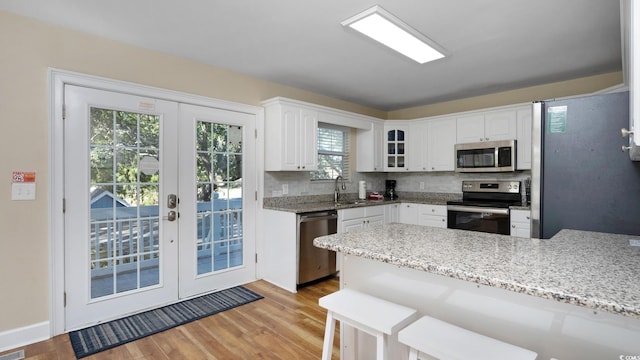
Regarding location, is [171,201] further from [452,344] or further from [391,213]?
[391,213]

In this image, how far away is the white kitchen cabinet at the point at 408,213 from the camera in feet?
15.4

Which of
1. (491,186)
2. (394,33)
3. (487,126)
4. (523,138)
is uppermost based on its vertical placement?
(394,33)

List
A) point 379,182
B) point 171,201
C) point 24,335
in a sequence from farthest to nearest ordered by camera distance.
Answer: point 379,182, point 171,201, point 24,335

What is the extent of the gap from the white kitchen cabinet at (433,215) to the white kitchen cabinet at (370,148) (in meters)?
0.99

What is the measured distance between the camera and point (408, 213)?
4781 millimetres

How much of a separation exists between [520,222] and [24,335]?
4.88 metres

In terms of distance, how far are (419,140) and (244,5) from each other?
3.61m

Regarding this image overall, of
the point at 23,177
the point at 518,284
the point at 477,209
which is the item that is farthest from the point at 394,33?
the point at 23,177

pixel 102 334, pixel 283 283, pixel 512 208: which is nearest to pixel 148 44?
pixel 102 334

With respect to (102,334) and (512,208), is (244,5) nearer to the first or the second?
(102,334)

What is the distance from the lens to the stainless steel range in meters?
3.90

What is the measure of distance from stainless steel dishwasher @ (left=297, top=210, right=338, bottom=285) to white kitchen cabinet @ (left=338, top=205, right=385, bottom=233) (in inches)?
5.2

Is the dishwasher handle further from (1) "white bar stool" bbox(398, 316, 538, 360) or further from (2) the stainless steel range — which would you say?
(1) "white bar stool" bbox(398, 316, 538, 360)

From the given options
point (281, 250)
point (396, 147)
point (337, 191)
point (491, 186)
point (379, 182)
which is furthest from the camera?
point (379, 182)
